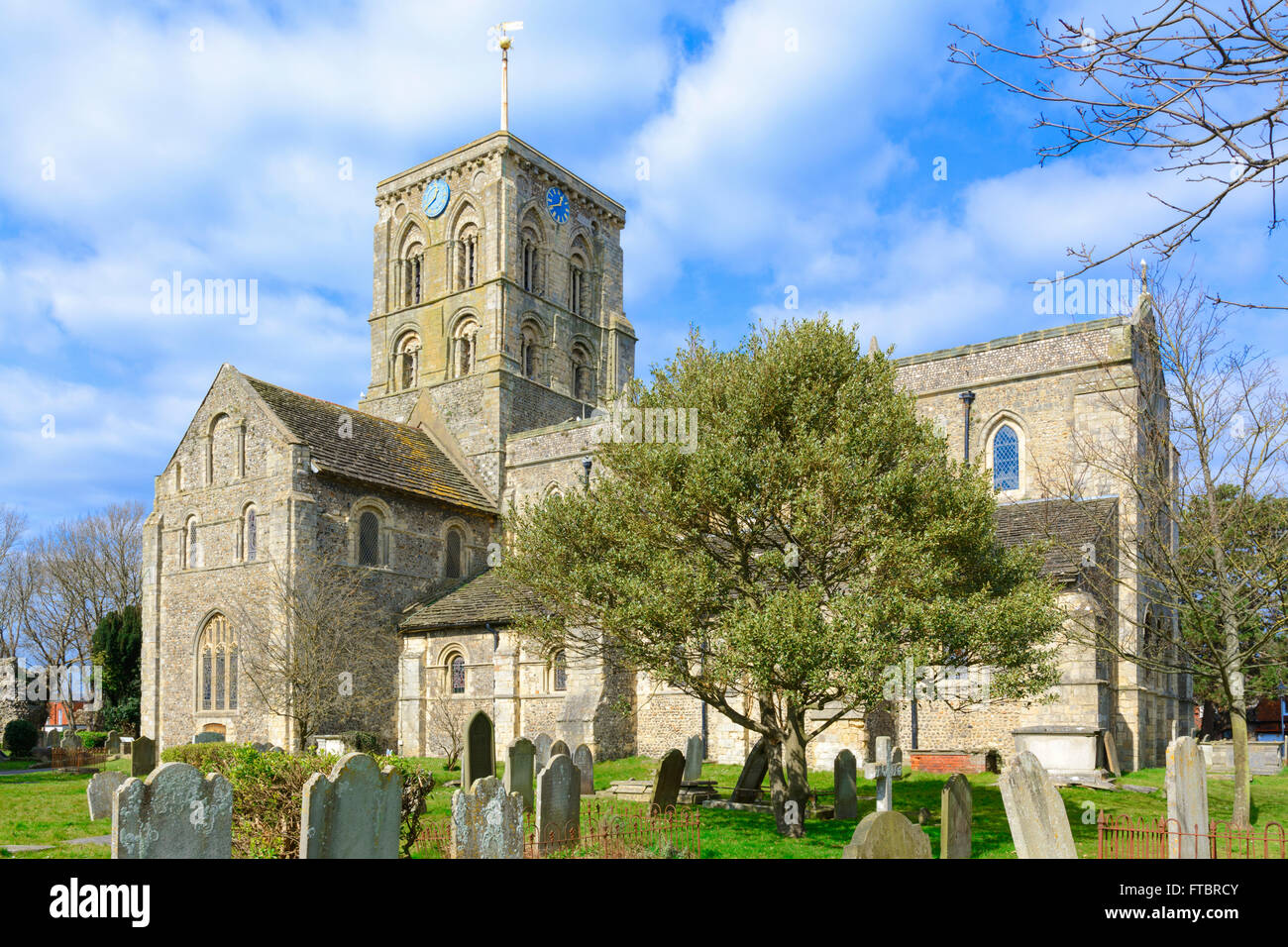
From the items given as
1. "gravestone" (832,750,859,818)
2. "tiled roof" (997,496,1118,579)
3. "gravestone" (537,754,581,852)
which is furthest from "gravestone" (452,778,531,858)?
"tiled roof" (997,496,1118,579)

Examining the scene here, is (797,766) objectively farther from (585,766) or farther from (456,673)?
(456,673)

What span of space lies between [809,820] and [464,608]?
1650cm

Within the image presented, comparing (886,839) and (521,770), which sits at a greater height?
(886,839)

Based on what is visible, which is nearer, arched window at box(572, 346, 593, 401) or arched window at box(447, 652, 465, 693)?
arched window at box(447, 652, 465, 693)

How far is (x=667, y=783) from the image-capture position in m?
15.3

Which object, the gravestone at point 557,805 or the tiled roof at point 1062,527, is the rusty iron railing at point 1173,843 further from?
the tiled roof at point 1062,527

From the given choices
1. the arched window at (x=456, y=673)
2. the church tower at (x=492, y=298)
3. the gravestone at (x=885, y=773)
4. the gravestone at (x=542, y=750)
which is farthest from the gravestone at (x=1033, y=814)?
the church tower at (x=492, y=298)

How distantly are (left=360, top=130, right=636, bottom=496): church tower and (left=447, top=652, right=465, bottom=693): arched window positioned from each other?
848 cm

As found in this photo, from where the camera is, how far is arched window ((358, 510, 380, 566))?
102 feet

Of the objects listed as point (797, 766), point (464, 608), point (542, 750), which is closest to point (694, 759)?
point (542, 750)

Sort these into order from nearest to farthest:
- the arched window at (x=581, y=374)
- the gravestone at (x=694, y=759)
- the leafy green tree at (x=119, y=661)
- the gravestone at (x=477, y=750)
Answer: the gravestone at (x=477, y=750) < the gravestone at (x=694, y=759) < the leafy green tree at (x=119, y=661) < the arched window at (x=581, y=374)

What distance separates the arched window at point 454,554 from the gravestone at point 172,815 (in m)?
25.7

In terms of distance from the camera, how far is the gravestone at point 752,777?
17.9 metres

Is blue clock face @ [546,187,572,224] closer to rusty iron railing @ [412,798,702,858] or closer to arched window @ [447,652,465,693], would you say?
arched window @ [447,652,465,693]
